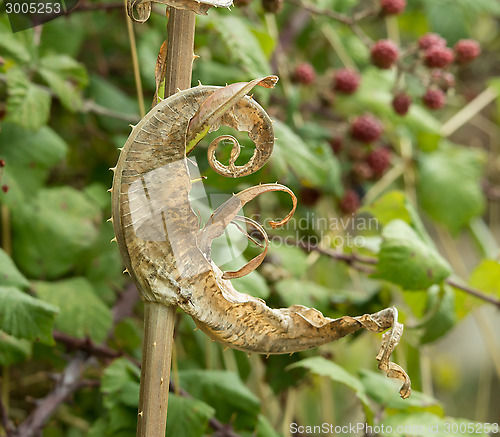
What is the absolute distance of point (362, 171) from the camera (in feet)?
2.82

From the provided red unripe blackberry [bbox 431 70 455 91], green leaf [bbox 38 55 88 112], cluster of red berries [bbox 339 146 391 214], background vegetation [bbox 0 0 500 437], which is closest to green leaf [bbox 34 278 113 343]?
background vegetation [bbox 0 0 500 437]

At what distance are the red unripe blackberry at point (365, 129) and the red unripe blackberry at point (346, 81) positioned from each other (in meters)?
0.05

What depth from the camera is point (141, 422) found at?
0.91 ft

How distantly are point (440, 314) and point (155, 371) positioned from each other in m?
0.47

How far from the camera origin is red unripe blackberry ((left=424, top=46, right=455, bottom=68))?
2.38 ft

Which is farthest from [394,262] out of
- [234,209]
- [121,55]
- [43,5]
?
[121,55]

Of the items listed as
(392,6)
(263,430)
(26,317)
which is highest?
(392,6)

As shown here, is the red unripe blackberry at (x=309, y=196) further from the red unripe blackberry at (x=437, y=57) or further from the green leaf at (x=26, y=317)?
the green leaf at (x=26, y=317)

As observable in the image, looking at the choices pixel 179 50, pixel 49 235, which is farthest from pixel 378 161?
pixel 179 50

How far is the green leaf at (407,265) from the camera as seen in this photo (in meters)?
0.56

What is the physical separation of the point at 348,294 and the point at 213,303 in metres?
0.47

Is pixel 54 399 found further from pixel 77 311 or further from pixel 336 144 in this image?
pixel 336 144

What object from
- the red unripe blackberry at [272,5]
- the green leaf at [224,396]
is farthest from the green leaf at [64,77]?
the green leaf at [224,396]

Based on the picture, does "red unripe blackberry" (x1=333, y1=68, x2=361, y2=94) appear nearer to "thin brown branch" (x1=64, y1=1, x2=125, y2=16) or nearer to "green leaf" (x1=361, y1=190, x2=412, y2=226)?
"green leaf" (x1=361, y1=190, x2=412, y2=226)
